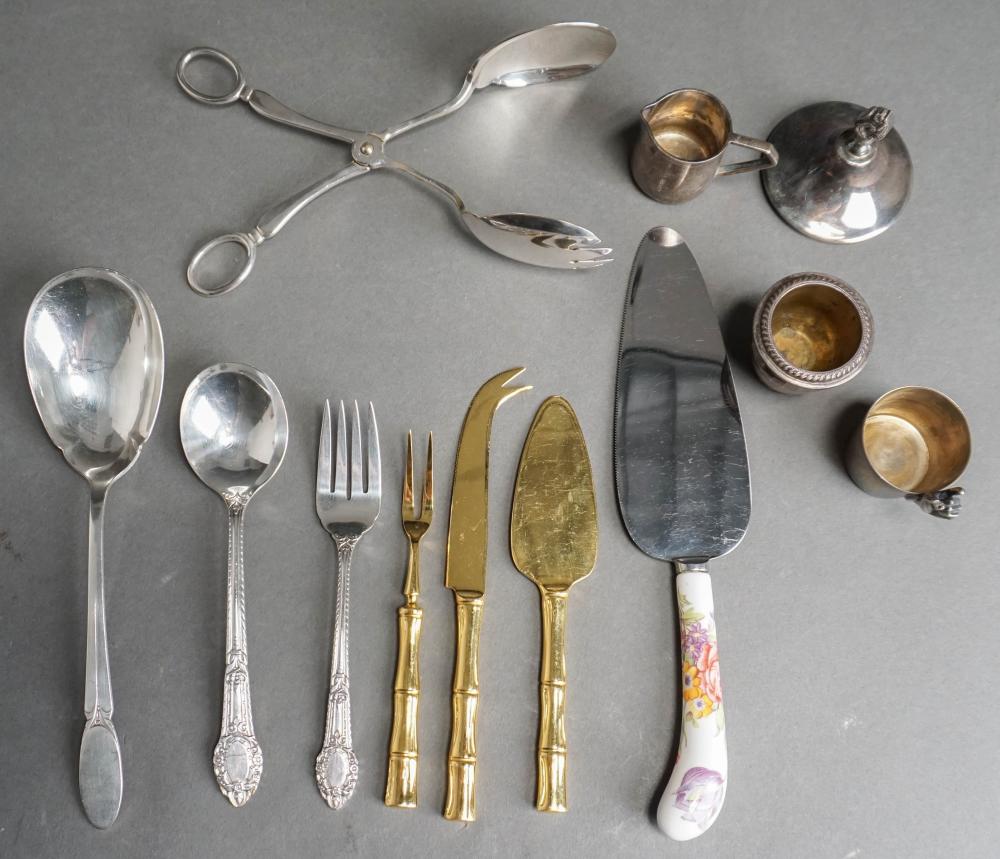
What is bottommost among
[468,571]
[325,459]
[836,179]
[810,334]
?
[468,571]

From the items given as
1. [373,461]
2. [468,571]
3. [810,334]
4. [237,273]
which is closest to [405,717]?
[468,571]

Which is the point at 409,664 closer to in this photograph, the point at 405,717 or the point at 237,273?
the point at 405,717

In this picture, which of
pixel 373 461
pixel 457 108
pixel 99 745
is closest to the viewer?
pixel 99 745

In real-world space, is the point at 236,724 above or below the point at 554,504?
below

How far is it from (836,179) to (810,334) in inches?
7.3

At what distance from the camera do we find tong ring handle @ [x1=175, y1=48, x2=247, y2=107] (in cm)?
97

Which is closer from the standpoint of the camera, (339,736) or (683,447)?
(339,736)

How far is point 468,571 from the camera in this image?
2.83ft

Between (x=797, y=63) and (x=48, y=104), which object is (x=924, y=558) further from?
(x=48, y=104)

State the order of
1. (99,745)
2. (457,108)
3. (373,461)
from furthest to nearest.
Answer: (457,108) < (373,461) < (99,745)

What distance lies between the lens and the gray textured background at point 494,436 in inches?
32.5

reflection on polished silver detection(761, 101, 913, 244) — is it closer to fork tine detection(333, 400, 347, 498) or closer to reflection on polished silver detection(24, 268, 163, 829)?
fork tine detection(333, 400, 347, 498)

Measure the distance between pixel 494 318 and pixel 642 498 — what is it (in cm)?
26

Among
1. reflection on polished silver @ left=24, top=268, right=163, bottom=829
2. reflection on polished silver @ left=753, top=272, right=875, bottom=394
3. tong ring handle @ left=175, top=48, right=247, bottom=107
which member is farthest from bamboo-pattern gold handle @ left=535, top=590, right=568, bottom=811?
tong ring handle @ left=175, top=48, right=247, bottom=107
